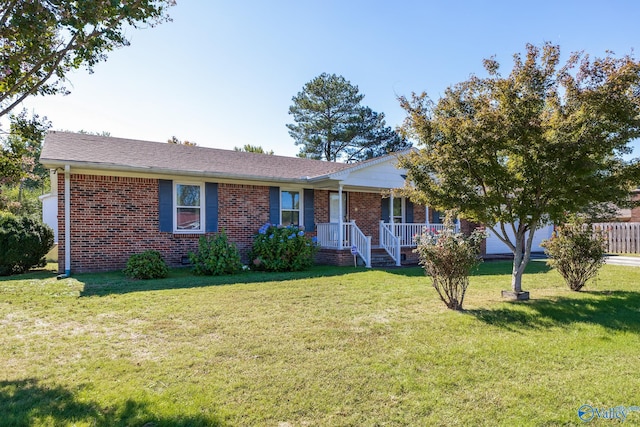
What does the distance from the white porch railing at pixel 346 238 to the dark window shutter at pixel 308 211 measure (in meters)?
0.44

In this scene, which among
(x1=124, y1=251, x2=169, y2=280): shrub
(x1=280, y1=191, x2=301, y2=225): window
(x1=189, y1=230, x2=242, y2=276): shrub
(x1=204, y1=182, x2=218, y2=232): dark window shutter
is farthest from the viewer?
(x1=280, y1=191, x2=301, y2=225): window

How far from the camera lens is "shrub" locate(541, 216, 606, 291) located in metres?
7.16

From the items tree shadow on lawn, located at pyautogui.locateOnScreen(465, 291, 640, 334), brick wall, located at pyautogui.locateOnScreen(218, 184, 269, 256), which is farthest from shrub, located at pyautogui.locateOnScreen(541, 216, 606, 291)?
brick wall, located at pyautogui.locateOnScreen(218, 184, 269, 256)

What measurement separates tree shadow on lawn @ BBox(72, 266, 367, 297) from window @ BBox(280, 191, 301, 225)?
2865mm

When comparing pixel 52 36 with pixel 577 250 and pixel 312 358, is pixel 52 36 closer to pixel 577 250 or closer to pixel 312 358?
pixel 312 358

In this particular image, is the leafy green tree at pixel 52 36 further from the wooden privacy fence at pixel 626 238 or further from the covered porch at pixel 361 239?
the wooden privacy fence at pixel 626 238

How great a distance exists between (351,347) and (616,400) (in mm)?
2340

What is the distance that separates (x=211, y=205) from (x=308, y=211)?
3.44 m

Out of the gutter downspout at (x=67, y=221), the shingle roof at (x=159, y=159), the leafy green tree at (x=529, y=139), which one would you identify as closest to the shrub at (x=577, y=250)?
the leafy green tree at (x=529, y=139)

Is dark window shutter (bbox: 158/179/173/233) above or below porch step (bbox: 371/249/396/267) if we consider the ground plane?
above

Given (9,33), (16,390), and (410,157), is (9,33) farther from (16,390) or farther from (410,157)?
(410,157)

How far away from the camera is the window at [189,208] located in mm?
11258
